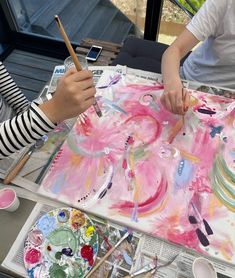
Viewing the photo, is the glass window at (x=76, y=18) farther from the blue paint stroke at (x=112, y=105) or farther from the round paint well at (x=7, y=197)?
the round paint well at (x=7, y=197)

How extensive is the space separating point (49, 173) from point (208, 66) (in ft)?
2.26

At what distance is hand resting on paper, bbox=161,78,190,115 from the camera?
76 centimetres

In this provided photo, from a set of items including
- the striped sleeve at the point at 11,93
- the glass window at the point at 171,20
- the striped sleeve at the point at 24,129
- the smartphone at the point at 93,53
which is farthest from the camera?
the glass window at the point at 171,20

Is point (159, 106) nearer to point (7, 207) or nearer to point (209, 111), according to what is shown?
point (209, 111)

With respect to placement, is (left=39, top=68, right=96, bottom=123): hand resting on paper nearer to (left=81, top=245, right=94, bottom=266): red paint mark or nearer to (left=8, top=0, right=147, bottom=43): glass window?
(left=81, top=245, right=94, bottom=266): red paint mark

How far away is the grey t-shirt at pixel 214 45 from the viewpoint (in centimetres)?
87

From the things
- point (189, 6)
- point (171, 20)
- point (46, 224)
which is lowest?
point (171, 20)

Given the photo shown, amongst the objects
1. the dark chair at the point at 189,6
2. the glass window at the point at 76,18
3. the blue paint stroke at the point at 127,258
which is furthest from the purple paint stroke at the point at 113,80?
the glass window at the point at 76,18

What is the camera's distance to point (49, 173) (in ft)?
2.30

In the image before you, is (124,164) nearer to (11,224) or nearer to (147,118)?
(147,118)

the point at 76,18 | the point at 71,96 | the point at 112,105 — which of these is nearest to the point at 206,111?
the point at 112,105

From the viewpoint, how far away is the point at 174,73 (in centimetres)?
86

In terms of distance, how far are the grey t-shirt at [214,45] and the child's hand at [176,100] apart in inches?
9.8

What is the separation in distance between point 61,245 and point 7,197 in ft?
0.60
